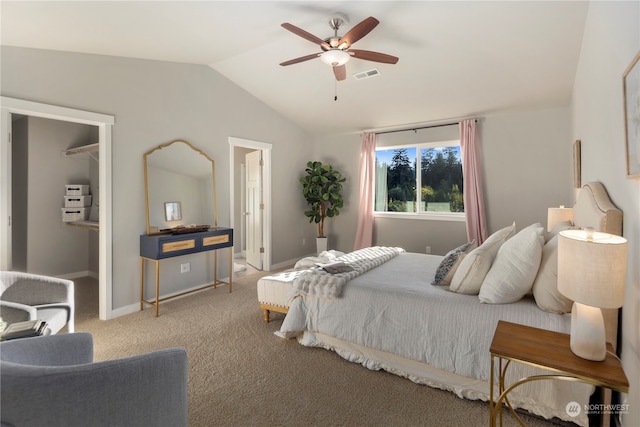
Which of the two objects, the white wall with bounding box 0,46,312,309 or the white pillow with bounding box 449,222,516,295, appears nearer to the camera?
the white pillow with bounding box 449,222,516,295

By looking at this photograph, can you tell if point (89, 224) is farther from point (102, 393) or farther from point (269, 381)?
point (102, 393)

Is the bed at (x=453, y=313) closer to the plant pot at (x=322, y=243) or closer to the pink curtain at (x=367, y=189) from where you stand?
the pink curtain at (x=367, y=189)

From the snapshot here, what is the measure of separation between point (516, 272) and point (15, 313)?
10.0 feet

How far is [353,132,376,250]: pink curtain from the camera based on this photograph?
5.42 m

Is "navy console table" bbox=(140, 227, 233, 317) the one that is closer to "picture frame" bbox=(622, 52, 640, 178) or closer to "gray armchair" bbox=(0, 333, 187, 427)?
"gray armchair" bbox=(0, 333, 187, 427)

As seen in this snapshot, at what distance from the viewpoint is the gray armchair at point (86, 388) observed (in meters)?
0.91

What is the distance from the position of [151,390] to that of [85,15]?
2.63 meters

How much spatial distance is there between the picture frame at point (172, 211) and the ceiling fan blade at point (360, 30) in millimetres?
2545

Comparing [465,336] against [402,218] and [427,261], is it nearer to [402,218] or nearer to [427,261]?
[427,261]

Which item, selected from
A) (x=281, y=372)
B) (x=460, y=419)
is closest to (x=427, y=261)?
(x=460, y=419)

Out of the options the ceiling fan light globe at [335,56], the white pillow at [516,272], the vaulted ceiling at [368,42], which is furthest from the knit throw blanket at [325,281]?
the vaulted ceiling at [368,42]

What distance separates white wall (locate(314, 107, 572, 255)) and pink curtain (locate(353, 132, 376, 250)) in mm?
401

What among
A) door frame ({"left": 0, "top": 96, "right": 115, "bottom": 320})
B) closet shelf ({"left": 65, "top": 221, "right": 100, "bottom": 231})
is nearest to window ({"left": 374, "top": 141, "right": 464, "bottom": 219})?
door frame ({"left": 0, "top": 96, "right": 115, "bottom": 320})

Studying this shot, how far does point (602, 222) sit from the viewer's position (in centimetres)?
153
